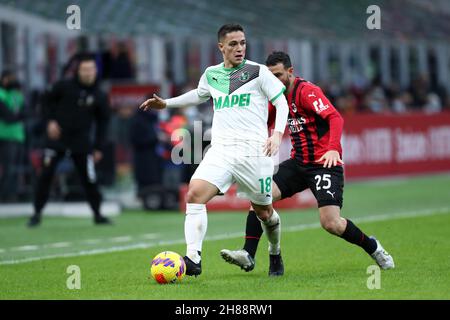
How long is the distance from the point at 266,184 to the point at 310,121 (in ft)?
2.96

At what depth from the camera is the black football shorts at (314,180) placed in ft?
33.6

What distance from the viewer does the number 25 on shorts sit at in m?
9.79

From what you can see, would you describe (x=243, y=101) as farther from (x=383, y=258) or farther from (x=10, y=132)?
(x=10, y=132)

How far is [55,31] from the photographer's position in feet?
77.4

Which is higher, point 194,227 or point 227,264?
point 194,227

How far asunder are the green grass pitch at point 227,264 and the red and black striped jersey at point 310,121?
1.13m

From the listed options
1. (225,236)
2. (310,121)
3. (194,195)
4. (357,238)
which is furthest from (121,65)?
(194,195)

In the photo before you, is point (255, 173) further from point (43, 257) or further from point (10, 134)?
point (10, 134)

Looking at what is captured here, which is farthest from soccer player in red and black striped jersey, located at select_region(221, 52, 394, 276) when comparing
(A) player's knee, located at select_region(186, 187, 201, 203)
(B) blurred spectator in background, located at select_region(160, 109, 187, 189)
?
(B) blurred spectator in background, located at select_region(160, 109, 187, 189)

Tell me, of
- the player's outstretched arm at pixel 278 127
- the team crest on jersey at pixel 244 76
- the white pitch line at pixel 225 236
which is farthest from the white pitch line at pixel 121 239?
the player's outstretched arm at pixel 278 127

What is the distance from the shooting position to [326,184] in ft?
33.7

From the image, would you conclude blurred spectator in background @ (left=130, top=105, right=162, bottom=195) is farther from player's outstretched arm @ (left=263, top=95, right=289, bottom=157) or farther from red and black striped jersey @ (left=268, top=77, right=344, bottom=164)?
player's outstretched arm @ (left=263, top=95, right=289, bottom=157)

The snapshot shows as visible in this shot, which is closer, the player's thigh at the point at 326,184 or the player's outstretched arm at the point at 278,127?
the player's outstretched arm at the point at 278,127

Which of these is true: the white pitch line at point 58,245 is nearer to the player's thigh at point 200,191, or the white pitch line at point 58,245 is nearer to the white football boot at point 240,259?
the white football boot at point 240,259
